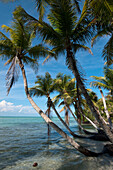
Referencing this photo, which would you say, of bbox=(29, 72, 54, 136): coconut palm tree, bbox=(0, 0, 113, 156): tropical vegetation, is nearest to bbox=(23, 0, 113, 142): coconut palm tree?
bbox=(0, 0, 113, 156): tropical vegetation

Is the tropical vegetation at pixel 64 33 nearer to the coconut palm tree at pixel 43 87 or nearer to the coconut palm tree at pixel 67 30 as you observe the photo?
the coconut palm tree at pixel 67 30

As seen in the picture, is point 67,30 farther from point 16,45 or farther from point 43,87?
point 43,87

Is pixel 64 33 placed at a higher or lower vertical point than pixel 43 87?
higher

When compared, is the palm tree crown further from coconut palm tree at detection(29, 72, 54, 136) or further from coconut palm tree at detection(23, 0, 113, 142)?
coconut palm tree at detection(29, 72, 54, 136)

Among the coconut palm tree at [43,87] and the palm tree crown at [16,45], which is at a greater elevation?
the palm tree crown at [16,45]

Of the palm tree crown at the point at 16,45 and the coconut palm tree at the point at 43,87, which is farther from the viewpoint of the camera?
the coconut palm tree at the point at 43,87

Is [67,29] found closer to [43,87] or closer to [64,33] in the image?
[64,33]

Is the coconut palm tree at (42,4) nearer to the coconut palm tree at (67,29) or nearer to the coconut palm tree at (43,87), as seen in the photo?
the coconut palm tree at (67,29)

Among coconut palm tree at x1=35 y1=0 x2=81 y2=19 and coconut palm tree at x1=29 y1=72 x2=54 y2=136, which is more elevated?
coconut palm tree at x1=35 y1=0 x2=81 y2=19

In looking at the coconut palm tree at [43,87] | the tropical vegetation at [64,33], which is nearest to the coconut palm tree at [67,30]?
the tropical vegetation at [64,33]

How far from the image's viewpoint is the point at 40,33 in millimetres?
6199

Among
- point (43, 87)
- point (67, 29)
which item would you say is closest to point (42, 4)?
point (67, 29)

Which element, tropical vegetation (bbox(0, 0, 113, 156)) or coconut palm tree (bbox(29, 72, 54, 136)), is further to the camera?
coconut palm tree (bbox(29, 72, 54, 136))

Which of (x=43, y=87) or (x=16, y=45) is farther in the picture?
(x=43, y=87)
